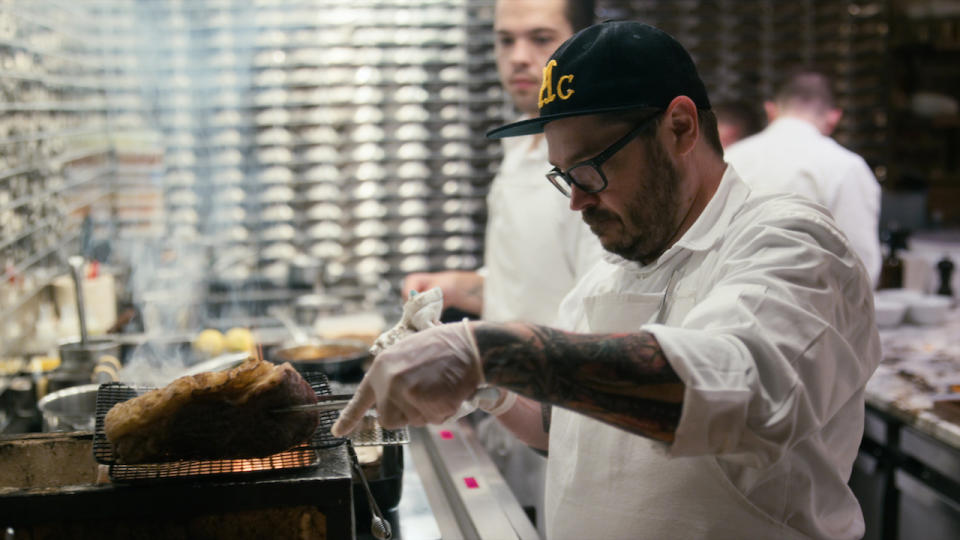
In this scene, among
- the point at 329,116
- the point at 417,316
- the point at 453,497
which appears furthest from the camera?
the point at 329,116

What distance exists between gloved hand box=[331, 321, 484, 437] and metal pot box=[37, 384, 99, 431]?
3.75ft

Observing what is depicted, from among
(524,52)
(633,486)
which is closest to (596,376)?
(633,486)

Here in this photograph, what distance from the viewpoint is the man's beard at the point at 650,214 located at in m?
1.41

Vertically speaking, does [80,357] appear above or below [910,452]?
above

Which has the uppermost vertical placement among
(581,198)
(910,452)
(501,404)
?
(581,198)

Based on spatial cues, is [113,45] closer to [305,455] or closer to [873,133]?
[305,455]

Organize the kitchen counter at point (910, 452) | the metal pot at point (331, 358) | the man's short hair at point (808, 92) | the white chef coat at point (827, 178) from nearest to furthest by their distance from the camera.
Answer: the metal pot at point (331, 358), the kitchen counter at point (910, 452), the white chef coat at point (827, 178), the man's short hair at point (808, 92)

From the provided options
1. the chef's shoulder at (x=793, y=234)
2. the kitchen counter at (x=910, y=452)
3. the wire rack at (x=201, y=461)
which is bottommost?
the kitchen counter at (x=910, y=452)

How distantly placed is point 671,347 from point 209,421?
0.79 metres

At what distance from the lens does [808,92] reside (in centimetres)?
476

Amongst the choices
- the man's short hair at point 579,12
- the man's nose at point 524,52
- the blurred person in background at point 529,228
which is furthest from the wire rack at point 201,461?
the man's short hair at point 579,12

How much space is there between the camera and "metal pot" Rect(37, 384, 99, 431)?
1.92m

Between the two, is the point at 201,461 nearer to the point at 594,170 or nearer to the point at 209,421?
the point at 209,421

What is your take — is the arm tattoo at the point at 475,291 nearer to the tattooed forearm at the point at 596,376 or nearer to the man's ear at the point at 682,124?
the man's ear at the point at 682,124
